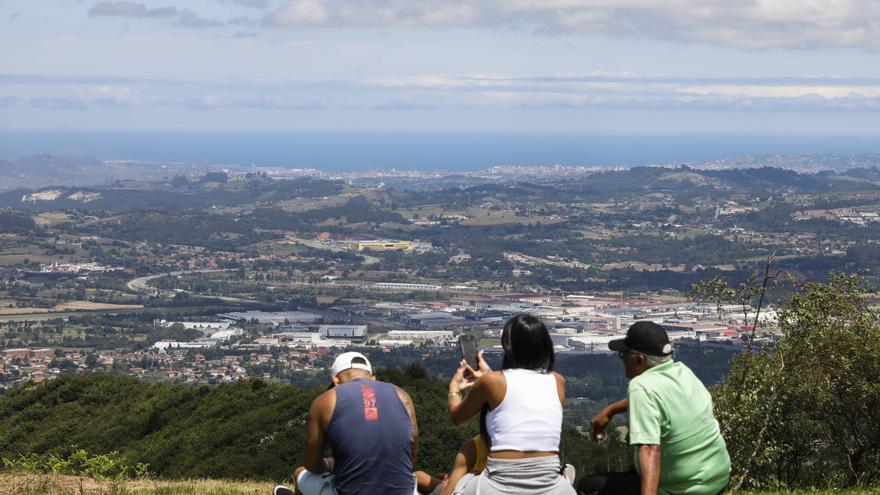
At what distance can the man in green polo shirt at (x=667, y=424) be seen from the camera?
249 inches

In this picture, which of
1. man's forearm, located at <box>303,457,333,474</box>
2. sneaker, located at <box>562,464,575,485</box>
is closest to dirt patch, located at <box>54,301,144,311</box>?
man's forearm, located at <box>303,457,333,474</box>

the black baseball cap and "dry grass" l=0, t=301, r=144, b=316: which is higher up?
the black baseball cap

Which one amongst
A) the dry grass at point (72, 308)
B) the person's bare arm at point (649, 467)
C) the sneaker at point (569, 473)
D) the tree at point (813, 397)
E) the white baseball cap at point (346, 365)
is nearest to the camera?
the person's bare arm at point (649, 467)

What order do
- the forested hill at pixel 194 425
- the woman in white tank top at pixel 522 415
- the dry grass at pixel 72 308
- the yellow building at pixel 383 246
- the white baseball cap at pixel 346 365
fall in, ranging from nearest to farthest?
the woman in white tank top at pixel 522 415 → the white baseball cap at pixel 346 365 → the forested hill at pixel 194 425 → the dry grass at pixel 72 308 → the yellow building at pixel 383 246

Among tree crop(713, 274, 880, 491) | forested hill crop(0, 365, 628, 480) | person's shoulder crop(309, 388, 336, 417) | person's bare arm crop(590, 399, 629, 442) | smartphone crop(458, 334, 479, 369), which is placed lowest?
forested hill crop(0, 365, 628, 480)

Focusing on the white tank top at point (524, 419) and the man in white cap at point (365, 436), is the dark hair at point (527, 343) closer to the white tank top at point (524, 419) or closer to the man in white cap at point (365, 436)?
the white tank top at point (524, 419)

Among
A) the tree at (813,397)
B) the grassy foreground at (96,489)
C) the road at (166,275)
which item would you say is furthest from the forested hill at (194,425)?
the road at (166,275)

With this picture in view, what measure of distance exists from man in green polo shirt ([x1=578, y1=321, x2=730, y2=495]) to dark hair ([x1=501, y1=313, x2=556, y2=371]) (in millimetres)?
488

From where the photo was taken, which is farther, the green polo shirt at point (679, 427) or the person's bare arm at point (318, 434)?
the person's bare arm at point (318, 434)

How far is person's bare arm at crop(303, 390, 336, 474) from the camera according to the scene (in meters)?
6.53

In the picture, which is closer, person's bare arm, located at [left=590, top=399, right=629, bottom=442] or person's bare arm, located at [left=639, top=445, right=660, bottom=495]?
person's bare arm, located at [left=639, top=445, right=660, bottom=495]

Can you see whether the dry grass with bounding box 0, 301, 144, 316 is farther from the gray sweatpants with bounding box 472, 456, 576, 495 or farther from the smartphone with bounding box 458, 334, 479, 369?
the gray sweatpants with bounding box 472, 456, 576, 495

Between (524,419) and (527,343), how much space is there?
1.37 ft

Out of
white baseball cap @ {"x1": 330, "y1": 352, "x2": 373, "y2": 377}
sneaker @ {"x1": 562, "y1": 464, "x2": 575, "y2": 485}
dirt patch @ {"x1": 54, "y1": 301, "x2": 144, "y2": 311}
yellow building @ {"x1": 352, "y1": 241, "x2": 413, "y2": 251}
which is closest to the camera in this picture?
sneaker @ {"x1": 562, "y1": 464, "x2": 575, "y2": 485}
